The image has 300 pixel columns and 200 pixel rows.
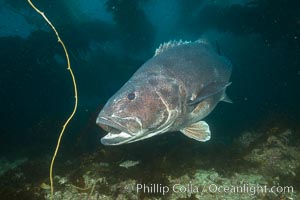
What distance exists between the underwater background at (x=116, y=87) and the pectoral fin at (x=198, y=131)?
125 centimetres

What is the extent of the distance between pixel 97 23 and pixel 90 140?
14.2 m

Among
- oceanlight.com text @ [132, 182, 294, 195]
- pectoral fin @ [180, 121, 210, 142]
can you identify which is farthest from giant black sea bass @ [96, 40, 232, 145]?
oceanlight.com text @ [132, 182, 294, 195]

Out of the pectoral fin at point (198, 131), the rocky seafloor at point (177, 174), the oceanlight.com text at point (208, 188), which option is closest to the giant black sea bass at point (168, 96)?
the pectoral fin at point (198, 131)

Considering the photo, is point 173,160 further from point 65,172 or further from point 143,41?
point 143,41

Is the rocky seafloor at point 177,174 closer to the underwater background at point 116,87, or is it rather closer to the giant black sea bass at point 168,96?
the underwater background at point 116,87

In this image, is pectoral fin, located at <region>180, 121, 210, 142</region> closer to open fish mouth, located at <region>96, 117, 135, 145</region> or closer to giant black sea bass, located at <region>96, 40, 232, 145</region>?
giant black sea bass, located at <region>96, 40, 232, 145</region>

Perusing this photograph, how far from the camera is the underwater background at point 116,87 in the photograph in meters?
5.73

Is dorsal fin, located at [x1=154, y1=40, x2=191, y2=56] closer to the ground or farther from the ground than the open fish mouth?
farther from the ground

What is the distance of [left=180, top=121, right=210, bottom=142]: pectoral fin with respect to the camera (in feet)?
15.4

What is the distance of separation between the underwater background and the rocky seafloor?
1.1 inches

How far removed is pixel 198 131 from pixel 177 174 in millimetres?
1473

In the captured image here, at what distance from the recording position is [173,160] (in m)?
6.40

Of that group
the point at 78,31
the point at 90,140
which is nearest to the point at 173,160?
the point at 90,140

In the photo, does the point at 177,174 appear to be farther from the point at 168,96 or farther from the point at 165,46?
the point at 165,46
